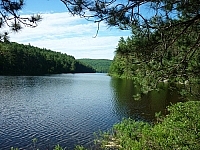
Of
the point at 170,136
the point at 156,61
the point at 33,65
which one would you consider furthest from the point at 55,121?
the point at 33,65

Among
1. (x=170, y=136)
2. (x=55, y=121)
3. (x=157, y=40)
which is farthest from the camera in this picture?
(x=55, y=121)

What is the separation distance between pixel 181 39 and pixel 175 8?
1.11 meters

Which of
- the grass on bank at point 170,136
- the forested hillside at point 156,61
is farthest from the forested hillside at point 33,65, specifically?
the forested hillside at point 156,61

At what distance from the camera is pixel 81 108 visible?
72.7 ft

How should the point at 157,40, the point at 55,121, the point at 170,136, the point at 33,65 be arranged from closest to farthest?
1. the point at 157,40
2. the point at 170,136
3. the point at 55,121
4. the point at 33,65

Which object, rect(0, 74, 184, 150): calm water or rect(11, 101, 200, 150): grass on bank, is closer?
rect(11, 101, 200, 150): grass on bank

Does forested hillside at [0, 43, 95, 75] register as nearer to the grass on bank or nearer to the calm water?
the calm water

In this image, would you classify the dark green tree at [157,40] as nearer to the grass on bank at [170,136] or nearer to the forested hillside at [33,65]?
the grass on bank at [170,136]

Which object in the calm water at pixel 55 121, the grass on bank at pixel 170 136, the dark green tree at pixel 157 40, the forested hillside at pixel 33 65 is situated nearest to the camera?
the dark green tree at pixel 157 40

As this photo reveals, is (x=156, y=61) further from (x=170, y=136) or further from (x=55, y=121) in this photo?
(x=55, y=121)

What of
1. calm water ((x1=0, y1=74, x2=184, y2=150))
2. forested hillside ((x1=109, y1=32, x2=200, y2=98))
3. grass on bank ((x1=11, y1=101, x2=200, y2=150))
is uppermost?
forested hillside ((x1=109, y1=32, x2=200, y2=98))

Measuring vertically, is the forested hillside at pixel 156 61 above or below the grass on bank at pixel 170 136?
Result: above

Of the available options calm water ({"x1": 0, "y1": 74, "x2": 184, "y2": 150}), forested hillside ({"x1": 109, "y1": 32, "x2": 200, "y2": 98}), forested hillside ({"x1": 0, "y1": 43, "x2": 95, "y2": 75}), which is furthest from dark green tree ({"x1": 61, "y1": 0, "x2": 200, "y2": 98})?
forested hillside ({"x1": 0, "y1": 43, "x2": 95, "y2": 75})

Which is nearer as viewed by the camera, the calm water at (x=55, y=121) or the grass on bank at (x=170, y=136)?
the grass on bank at (x=170, y=136)
